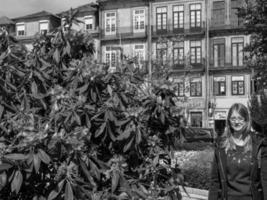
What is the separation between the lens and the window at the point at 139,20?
40.8 meters

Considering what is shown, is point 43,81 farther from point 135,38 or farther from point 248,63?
point 135,38

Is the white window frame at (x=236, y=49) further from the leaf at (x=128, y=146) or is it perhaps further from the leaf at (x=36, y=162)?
the leaf at (x=36, y=162)

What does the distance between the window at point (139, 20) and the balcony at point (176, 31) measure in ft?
3.70

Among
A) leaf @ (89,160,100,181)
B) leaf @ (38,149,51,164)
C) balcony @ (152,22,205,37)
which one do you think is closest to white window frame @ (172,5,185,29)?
balcony @ (152,22,205,37)

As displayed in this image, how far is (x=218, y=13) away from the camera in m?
39.2

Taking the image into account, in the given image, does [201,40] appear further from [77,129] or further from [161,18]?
[77,129]

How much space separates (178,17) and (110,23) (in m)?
6.26

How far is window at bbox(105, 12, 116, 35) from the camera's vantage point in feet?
137

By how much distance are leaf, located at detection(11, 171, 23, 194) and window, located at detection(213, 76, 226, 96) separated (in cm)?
3647

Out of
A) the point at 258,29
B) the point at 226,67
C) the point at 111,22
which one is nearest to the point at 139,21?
the point at 111,22

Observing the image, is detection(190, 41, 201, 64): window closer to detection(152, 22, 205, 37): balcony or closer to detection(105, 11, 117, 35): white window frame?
detection(152, 22, 205, 37): balcony

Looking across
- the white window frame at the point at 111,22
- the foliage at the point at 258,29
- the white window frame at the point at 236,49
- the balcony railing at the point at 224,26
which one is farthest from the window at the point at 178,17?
the foliage at the point at 258,29

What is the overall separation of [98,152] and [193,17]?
122 feet

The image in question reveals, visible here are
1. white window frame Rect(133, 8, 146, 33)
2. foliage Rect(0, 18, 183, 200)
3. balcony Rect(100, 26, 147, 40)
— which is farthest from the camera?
white window frame Rect(133, 8, 146, 33)
